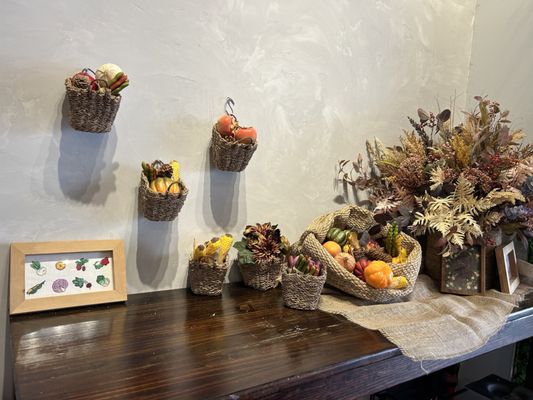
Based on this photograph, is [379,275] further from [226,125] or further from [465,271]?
[226,125]

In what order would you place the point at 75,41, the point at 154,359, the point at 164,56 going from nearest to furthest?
the point at 154,359, the point at 75,41, the point at 164,56

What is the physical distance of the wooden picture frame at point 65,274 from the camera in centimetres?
100

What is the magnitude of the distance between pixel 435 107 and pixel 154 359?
1.53m

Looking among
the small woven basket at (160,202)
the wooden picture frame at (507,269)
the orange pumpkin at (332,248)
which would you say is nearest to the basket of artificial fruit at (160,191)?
the small woven basket at (160,202)

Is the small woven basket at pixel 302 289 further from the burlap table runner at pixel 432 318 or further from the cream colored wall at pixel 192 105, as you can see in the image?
the cream colored wall at pixel 192 105

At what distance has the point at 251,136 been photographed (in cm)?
119

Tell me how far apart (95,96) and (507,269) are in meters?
1.34

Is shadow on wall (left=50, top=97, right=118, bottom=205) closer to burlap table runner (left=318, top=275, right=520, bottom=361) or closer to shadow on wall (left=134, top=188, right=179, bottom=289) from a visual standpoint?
shadow on wall (left=134, top=188, right=179, bottom=289)

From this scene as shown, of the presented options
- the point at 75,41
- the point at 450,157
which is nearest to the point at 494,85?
the point at 450,157

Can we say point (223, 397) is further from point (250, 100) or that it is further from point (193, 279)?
point (250, 100)

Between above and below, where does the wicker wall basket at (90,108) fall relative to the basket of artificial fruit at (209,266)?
above

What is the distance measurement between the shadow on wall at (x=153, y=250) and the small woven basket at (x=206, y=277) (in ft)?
0.27

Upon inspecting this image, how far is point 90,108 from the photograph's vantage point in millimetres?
998

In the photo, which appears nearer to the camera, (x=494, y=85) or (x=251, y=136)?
(x=251, y=136)
